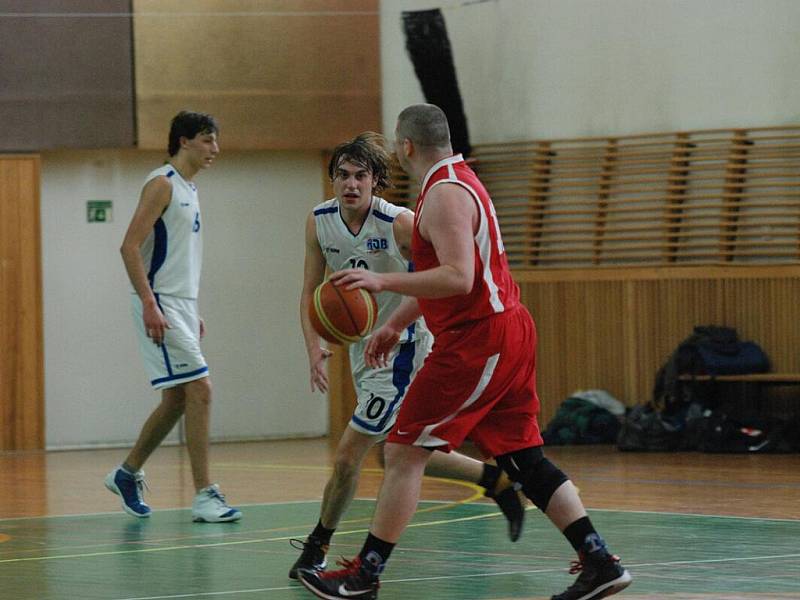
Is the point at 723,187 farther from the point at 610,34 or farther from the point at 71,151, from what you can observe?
the point at 71,151

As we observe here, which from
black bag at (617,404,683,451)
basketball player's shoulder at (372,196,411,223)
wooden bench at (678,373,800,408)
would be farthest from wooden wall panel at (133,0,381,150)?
basketball player's shoulder at (372,196,411,223)

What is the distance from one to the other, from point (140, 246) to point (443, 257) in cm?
342

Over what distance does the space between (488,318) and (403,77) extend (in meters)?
9.29

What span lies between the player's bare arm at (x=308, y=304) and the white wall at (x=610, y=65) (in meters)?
6.98

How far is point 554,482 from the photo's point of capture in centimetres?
Result: 540

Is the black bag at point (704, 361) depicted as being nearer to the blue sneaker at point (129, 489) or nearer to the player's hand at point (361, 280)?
the blue sneaker at point (129, 489)

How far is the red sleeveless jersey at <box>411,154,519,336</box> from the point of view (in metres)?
5.33

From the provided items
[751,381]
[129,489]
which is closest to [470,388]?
[129,489]

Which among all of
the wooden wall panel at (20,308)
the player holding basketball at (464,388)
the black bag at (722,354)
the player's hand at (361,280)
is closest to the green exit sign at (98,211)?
the wooden wall panel at (20,308)

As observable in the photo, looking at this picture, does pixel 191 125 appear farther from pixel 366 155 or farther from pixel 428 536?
pixel 428 536

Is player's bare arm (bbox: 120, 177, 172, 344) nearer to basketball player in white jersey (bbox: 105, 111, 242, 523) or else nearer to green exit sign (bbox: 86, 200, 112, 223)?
basketball player in white jersey (bbox: 105, 111, 242, 523)

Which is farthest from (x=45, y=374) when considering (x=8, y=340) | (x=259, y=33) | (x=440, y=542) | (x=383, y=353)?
(x=383, y=353)

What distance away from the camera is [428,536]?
7.41 metres

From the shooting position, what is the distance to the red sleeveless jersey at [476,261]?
5332mm
